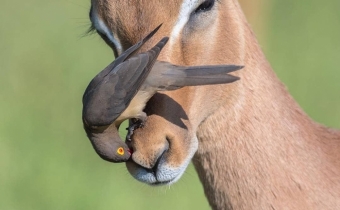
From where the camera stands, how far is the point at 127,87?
13.1ft

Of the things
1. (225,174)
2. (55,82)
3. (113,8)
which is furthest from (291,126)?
(55,82)

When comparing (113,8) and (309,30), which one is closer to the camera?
(113,8)

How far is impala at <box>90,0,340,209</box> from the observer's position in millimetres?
4500

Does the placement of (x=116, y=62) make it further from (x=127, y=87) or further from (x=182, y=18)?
(x=182, y=18)

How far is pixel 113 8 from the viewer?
455 centimetres

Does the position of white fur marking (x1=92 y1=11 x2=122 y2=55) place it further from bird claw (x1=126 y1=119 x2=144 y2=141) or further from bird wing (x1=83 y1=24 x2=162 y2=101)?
bird claw (x1=126 y1=119 x2=144 y2=141)

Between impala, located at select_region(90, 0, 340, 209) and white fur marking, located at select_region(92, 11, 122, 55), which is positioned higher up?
white fur marking, located at select_region(92, 11, 122, 55)

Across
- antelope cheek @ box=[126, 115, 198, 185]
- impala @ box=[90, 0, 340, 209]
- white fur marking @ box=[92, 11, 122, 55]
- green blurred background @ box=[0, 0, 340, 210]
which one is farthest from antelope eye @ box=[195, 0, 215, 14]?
green blurred background @ box=[0, 0, 340, 210]

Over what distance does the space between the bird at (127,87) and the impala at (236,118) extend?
0.67 feet

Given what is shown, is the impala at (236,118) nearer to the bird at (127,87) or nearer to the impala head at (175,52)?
the impala head at (175,52)

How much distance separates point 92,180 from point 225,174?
4.37m

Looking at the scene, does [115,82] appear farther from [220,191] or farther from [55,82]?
[55,82]

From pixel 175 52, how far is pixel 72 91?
6.39m

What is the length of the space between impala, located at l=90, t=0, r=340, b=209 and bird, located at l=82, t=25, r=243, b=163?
0.67 ft
